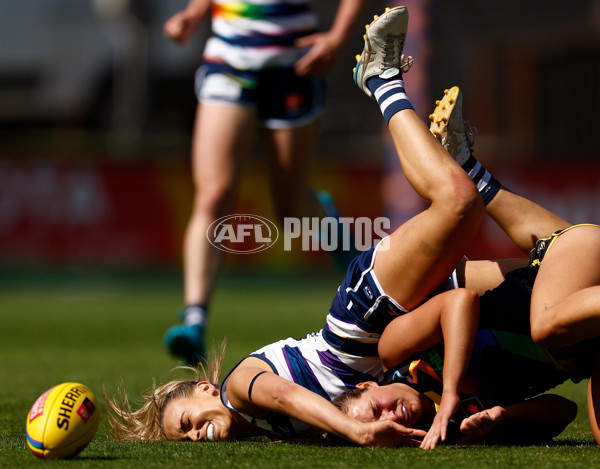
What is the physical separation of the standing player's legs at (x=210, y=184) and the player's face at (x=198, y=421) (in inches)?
41.4

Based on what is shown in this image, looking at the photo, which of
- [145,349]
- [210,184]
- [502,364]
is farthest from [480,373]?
[145,349]

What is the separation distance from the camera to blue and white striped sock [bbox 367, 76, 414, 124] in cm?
333

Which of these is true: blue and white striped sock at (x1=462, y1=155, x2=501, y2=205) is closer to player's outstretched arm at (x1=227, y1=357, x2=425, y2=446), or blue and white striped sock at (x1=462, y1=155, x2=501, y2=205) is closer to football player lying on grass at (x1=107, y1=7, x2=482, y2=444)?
football player lying on grass at (x1=107, y1=7, x2=482, y2=444)

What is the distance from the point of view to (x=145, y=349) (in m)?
6.06

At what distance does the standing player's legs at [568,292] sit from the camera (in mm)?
2771

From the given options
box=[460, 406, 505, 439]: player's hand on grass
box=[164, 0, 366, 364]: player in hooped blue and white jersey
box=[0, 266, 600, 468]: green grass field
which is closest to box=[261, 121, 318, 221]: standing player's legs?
box=[164, 0, 366, 364]: player in hooped blue and white jersey

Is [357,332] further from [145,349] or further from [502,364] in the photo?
[145,349]

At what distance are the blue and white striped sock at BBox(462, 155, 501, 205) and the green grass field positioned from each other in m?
0.86

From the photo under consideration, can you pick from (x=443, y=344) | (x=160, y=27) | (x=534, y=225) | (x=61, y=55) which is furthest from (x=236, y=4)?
(x=61, y=55)

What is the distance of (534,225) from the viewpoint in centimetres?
354

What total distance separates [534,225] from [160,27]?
18.0 metres

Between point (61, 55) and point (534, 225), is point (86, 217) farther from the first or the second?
point (61, 55)

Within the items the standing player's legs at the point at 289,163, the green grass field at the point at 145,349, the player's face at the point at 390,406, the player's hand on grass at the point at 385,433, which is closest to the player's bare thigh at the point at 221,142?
the standing player's legs at the point at 289,163

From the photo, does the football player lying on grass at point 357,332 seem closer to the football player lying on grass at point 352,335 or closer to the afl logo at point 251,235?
the football player lying on grass at point 352,335
